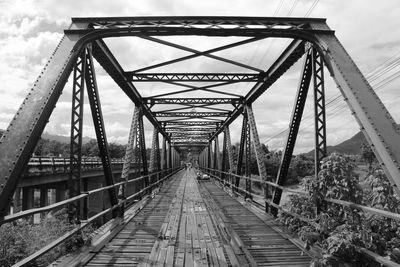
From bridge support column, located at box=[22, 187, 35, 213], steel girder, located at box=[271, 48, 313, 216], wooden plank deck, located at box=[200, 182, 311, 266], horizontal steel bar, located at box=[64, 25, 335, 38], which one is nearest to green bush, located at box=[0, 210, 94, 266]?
wooden plank deck, located at box=[200, 182, 311, 266]

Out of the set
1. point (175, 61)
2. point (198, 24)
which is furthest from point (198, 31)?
point (175, 61)

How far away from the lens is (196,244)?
6.77 meters

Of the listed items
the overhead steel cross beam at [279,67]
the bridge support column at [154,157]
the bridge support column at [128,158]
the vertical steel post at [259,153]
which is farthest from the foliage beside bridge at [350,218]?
the bridge support column at [154,157]

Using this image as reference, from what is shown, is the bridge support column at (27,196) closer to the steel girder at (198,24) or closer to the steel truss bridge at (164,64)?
the steel truss bridge at (164,64)

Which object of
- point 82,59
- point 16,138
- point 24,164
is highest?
point 82,59

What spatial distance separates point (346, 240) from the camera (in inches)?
162

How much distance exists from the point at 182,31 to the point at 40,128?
412cm

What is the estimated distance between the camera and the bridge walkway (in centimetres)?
559

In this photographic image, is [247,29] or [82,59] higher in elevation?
[247,29]

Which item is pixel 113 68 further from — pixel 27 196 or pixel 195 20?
pixel 27 196

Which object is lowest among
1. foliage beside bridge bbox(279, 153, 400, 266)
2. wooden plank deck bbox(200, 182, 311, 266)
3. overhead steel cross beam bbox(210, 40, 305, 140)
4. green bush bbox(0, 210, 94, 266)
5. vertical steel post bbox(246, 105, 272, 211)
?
wooden plank deck bbox(200, 182, 311, 266)

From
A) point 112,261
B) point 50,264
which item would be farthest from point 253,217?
point 50,264

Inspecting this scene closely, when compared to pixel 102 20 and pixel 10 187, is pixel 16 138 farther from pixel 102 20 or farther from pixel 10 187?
pixel 102 20

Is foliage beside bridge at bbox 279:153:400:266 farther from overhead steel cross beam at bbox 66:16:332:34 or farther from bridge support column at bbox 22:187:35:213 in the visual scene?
bridge support column at bbox 22:187:35:213
